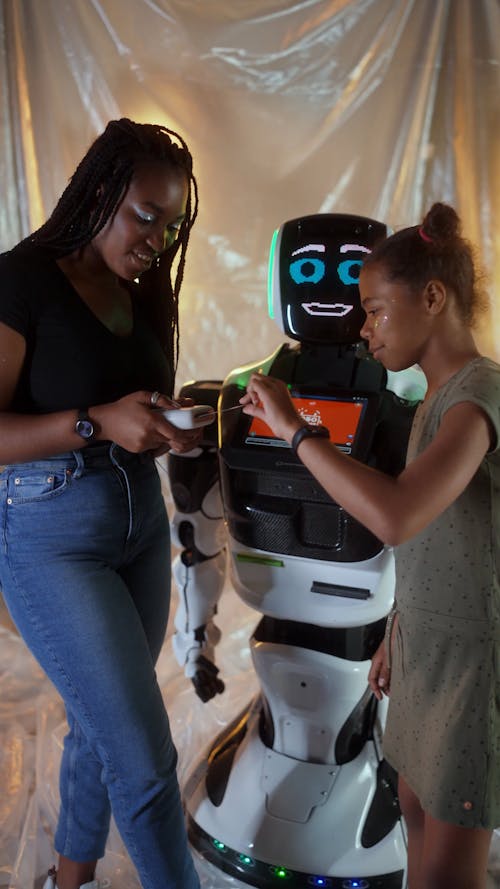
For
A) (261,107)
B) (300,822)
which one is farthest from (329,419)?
(261,107)

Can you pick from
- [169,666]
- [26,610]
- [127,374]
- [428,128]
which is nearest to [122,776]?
[26,610]

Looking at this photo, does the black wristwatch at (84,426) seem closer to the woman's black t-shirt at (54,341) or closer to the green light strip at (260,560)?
the woman's black t-shirt at (54,341)

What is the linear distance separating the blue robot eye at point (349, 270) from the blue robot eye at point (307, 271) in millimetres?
32

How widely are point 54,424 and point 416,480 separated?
1.63 ft

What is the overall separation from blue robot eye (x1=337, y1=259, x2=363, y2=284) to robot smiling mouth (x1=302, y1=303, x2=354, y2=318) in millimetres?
43

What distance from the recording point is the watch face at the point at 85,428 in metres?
1.06

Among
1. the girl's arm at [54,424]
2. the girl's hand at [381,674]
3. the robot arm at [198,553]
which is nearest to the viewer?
the girl's arm at [54,424]

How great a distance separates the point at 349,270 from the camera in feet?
4.49

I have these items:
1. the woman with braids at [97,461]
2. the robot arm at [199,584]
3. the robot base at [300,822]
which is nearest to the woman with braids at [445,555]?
the woman with braids at [97,461]

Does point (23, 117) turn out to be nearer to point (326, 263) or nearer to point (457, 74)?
point (457, 74)

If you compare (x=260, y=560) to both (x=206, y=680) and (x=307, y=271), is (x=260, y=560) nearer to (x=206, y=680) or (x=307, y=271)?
(x=206, y=680)

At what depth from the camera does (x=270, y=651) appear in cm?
150

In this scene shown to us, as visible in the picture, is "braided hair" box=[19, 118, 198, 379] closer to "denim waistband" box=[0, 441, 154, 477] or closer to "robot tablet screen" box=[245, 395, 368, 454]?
"denim waistband" box=[0, 441, 154, 477]

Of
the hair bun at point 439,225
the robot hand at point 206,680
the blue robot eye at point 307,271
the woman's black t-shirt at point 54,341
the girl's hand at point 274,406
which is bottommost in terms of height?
the robot hand at point 206,680
